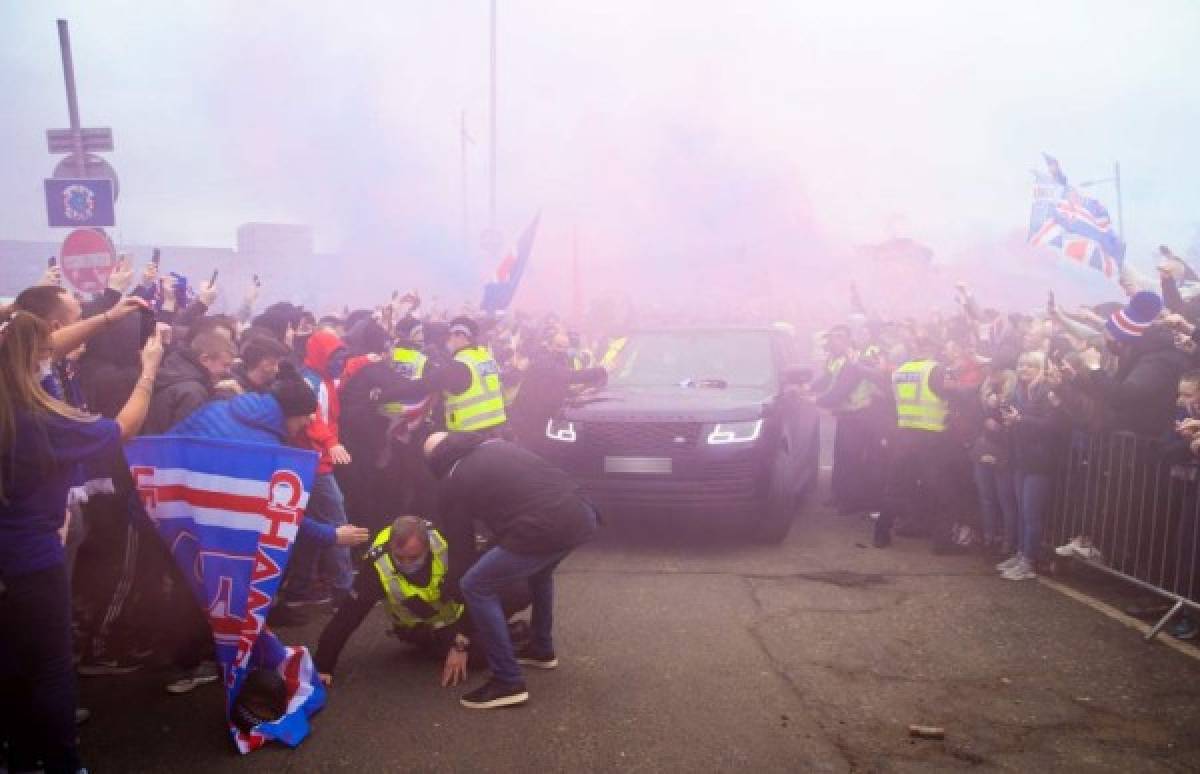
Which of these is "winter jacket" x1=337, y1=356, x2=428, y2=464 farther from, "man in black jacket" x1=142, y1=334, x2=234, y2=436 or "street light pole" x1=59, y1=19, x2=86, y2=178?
"street light pole" x1=59, y1=19, x2=86, y2=178

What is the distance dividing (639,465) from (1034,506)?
9.67ft

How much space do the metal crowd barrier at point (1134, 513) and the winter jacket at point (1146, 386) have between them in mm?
206

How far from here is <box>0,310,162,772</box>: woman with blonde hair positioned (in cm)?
292

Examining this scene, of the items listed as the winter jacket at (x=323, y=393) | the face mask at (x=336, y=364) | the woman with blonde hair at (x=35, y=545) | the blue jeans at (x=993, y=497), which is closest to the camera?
the woman with blonde hair at (x=35, y=545)

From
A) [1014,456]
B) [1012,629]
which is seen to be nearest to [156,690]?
[1012,629]

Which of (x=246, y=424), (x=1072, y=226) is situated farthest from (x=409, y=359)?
(x=1072, y=226)

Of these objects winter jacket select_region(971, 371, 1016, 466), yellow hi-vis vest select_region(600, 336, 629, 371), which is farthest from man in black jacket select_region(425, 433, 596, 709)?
yellow hi-vis vest select_region(600, 336, 629, 371)

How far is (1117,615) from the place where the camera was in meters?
5.58

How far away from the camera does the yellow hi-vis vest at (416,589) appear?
4.47 metres

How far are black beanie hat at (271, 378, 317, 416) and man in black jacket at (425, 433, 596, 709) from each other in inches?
24.9

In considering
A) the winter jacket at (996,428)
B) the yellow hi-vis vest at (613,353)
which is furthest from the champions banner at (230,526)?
the winter jacket at (996,428)

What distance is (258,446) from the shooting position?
12.8 feet

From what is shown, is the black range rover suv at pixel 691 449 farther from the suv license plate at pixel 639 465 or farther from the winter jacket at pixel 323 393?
the winter jacket at pixel 323 393

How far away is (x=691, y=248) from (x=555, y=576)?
2867cm
